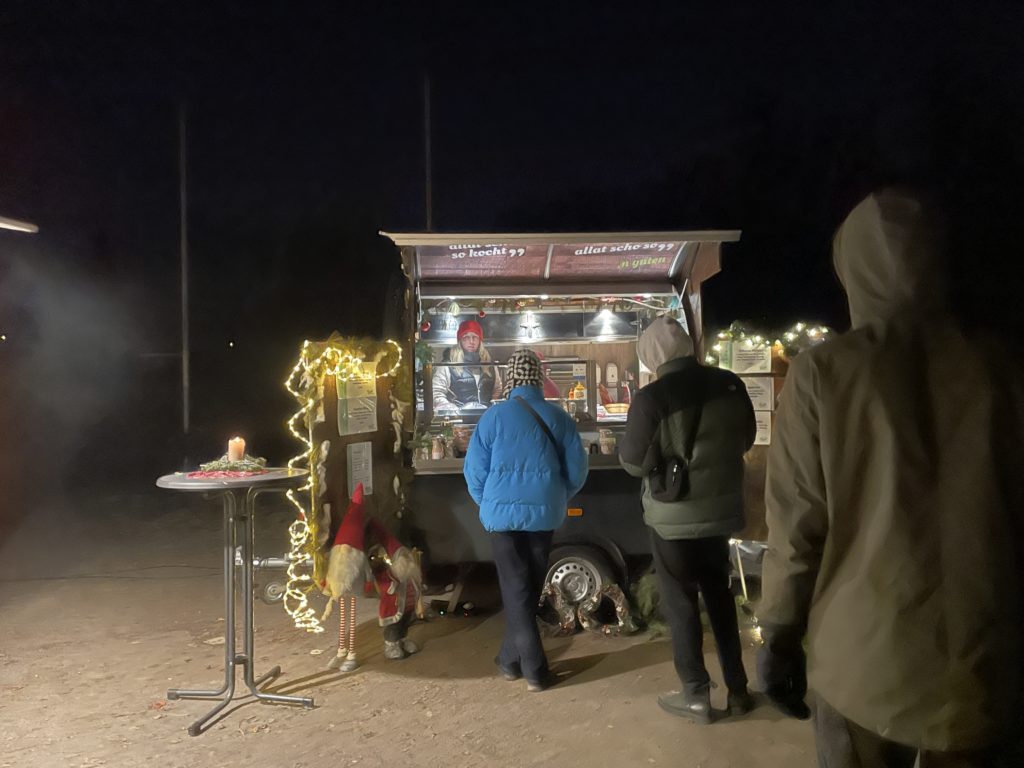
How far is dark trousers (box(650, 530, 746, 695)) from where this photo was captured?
13.5 feet

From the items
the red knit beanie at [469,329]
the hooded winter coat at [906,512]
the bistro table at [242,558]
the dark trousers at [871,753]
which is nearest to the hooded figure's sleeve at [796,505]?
the hooded winter coat at [906,512]

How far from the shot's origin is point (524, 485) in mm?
4586

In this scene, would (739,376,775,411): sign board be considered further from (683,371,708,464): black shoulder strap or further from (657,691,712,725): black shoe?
(657,691,712,725): black shoe

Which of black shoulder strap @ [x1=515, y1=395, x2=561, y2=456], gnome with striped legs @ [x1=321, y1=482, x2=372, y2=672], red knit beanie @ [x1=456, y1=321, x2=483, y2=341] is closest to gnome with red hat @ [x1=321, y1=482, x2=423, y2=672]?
gnome with striped legs @ [x1=321, y1=482, x2=372, y2=672]

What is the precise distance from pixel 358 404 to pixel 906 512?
4.09 m

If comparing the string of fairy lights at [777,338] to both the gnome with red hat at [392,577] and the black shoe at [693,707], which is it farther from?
the gnome with red hat at [392,577]

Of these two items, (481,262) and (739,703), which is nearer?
(739,703)

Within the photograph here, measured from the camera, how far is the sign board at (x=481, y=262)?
6.73 m

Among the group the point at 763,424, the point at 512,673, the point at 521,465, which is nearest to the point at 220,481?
the point at 521,465

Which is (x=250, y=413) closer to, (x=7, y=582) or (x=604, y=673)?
(x=7, y=582)

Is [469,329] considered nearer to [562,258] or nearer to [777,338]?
[562,258]

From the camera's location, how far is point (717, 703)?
4512 mm

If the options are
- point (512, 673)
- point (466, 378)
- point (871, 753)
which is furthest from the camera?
point (466, 378)

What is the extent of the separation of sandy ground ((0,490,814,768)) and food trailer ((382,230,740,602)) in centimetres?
74
